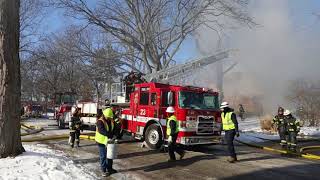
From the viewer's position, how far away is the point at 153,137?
48.4ft

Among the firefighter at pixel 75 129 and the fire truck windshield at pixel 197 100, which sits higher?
the fire truck windshield at pixel 197 100

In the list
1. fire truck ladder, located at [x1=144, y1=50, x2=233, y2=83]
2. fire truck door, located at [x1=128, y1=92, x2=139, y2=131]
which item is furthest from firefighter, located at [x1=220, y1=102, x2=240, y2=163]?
fire truck ladder, located at [x1=144, y1=50, x2=233, y2=83]

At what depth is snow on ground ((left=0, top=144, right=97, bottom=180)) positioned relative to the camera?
28.8 ft

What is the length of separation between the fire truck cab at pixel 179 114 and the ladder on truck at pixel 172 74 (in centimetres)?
174

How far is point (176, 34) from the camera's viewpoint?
27.5m

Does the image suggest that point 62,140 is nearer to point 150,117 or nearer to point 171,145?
point 150,117

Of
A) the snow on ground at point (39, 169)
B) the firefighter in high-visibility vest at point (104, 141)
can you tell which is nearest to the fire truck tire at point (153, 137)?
the snow on ground at point (39, 169)

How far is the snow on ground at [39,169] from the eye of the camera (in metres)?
8.79

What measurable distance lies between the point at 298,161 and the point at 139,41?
52.5ft

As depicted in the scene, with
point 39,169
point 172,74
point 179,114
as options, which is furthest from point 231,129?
point 172,74

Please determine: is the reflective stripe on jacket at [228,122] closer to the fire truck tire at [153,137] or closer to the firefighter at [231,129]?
the firefighter at [231,129]

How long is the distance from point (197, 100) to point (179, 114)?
114 cm

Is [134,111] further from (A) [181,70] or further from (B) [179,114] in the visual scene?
(A) [181,70]

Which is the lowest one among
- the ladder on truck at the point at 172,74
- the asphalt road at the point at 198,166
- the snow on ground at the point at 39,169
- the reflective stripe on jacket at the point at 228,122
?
the asphalt road at the point at 198,166
